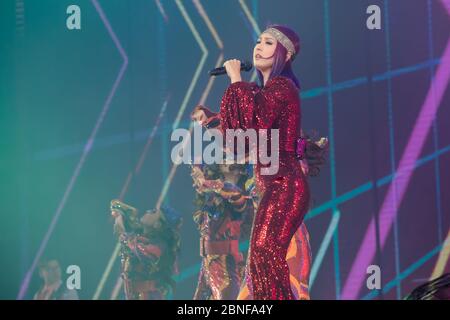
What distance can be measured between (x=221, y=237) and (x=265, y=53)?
1230mm

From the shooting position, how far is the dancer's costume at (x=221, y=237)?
459 centimetres

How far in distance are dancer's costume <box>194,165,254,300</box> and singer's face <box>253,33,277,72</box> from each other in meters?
0.98

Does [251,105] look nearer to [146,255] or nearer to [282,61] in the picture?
[282,61]

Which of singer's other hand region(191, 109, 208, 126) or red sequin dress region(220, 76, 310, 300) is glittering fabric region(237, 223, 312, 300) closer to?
red sequin dress region(220, 76, 310, 300)

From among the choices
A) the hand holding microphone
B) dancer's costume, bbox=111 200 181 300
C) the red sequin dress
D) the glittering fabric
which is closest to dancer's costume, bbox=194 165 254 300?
dancer's costume, bbox=111 200 181 300

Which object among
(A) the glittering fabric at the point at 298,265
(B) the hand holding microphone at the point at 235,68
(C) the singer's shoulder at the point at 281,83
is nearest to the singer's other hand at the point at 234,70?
(B) the hand holding microphone at the point at 235,68

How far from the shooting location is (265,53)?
154 inches

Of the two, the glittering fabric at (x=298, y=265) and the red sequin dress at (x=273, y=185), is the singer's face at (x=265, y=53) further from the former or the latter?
the glittering fabric at (x=298, y=265)

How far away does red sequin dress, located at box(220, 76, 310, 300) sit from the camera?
3625 millimetres

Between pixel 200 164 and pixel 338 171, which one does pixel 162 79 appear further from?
pixel 338 171

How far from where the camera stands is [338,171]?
490cm

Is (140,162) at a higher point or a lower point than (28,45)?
lower
